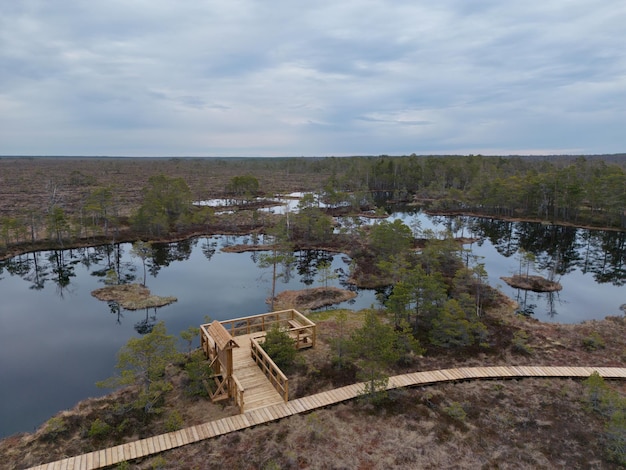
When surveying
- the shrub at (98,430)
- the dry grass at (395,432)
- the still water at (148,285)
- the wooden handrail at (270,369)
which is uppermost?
the wooden handrail at (270,369)

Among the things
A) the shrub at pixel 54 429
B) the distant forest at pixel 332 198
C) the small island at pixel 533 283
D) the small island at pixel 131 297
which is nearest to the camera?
the shrub at pixel 54 429

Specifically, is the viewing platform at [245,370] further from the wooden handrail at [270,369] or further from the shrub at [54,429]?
the shrub at [54,429]

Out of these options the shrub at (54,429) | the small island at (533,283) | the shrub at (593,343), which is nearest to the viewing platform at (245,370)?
the shrub at (54,429)

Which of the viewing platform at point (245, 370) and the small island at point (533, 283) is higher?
the viewing platform at point (245, 370)

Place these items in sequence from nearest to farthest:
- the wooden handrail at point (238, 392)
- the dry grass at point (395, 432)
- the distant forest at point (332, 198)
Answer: the dry grass at point (395, 432) → the wooden handrail at point (238, 392) → the distant forest at point (332, 198)

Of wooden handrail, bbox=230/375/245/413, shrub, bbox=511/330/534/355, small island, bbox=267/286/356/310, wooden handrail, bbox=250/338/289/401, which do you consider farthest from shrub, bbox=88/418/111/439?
shrub, bbox=511/330/534/355

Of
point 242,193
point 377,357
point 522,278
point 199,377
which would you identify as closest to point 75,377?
point 199,377

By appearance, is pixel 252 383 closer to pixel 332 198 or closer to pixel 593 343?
pixel 593 343
